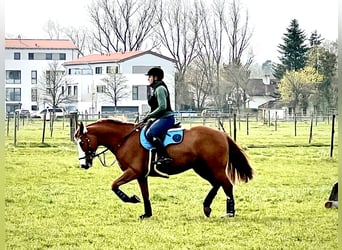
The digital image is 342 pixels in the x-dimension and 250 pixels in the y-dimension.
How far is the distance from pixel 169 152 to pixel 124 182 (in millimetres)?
304

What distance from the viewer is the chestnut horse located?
Answer: 407 centimetres

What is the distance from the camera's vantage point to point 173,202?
4117mm

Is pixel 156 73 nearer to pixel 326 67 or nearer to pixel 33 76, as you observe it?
pixel 33 76

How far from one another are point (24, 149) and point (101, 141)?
0.44 meters

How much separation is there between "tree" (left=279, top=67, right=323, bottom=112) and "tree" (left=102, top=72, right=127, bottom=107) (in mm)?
908

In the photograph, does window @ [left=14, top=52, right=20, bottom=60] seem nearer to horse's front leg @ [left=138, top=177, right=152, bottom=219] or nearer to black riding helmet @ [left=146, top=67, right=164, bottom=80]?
black riding helmet @ [left=146, top=67, right=164, bottom=80]

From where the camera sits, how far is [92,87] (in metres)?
4.19

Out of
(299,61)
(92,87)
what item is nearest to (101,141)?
(92,87)

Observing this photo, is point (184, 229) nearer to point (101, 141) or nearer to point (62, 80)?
point (101, 141)

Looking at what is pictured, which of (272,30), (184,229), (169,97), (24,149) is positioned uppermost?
(272,30)

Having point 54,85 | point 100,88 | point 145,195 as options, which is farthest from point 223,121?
point 54,85

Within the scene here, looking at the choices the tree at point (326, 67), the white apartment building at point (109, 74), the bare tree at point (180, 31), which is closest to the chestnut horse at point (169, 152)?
the white apartment building at point (109, 74)

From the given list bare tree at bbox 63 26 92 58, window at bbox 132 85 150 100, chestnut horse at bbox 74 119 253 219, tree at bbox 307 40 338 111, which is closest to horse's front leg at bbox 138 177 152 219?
chestnut horse at bbox 74 119 253 219

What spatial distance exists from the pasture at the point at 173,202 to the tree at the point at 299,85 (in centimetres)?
15
